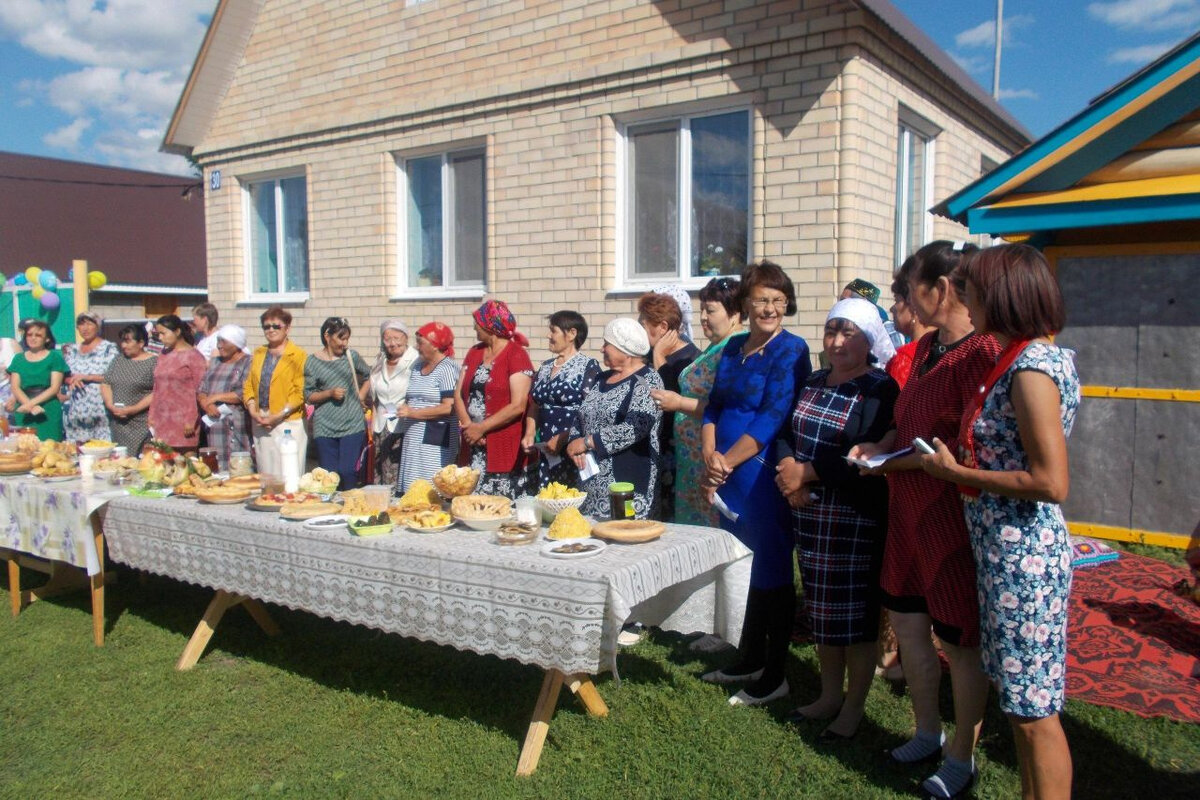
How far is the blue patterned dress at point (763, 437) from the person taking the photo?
3680 millimetres

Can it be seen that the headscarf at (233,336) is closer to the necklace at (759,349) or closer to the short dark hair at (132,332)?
the short dark hair at (132,332)

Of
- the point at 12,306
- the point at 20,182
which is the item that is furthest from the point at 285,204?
the point at 20,182

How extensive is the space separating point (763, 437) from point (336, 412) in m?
4.47

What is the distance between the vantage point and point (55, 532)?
4.87 meters

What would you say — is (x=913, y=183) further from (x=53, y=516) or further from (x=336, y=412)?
(x=53, y=516)

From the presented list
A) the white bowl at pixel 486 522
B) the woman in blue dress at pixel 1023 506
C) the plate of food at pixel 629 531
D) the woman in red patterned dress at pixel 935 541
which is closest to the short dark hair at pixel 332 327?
the white bowl at pixel 486 522

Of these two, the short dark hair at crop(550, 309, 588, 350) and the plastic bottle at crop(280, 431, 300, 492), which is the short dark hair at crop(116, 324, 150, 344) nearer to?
the plastic bottle at crop(280, 431, 300, 492)

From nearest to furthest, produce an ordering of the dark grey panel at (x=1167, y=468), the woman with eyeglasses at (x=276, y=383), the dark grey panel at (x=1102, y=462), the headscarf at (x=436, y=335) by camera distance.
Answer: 1. the headscarf at (x=436, y=335)
2. the dark grey panel at (x=1167, y=468)
3. the dark grey panel at (x=1102, y=462)
4. the woman with eyeglasses at (x=276, y=383)

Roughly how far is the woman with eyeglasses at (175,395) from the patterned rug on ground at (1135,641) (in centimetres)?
678

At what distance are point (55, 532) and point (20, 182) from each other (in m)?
23.4

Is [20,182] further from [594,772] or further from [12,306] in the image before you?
[594,772]

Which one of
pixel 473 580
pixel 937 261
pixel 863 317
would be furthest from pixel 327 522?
pixel 937 261

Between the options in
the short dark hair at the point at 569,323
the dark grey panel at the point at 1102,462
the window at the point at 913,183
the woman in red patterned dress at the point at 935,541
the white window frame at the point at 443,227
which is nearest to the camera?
the woman in red patterned dress at the point at 935,541

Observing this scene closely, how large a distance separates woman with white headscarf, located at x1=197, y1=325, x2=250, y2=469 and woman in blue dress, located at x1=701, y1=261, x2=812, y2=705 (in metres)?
4.93
